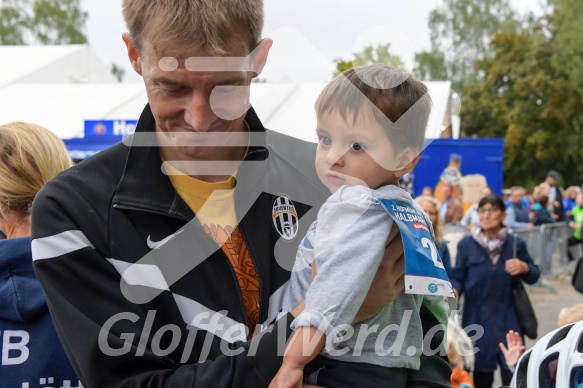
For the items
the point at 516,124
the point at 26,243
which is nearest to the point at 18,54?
the point at 26,243

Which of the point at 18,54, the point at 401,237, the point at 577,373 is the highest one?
the point at 401,237

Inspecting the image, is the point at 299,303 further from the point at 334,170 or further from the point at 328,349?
the point at 334,170

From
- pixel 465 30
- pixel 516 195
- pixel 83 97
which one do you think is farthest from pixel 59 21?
pixel 516 195

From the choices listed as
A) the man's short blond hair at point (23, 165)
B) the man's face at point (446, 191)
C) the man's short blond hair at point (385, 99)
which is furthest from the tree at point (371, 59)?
the man's face at point (446, 191)

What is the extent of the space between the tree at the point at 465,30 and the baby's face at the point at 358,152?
1343 inches

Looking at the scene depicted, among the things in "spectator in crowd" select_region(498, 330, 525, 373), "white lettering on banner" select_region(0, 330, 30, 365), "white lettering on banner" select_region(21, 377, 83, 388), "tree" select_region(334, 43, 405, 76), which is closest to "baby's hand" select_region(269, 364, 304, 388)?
"tree" select_region(334, 43, 405, 76)

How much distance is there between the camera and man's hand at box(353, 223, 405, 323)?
5.64 feet

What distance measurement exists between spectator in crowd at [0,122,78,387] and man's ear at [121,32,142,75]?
873mm

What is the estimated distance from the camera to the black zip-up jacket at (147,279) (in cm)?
157

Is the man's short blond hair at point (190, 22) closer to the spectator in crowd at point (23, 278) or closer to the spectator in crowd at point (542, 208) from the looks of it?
the spectator in crowd at point (23, 278)

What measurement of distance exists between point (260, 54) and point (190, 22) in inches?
9.5

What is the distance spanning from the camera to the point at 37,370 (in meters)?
2.34

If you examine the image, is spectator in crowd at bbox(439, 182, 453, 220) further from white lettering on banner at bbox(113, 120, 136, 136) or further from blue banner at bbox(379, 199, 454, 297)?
blue banner at bbox(379, 199, 454, 297)

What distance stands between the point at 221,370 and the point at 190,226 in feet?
1.12
